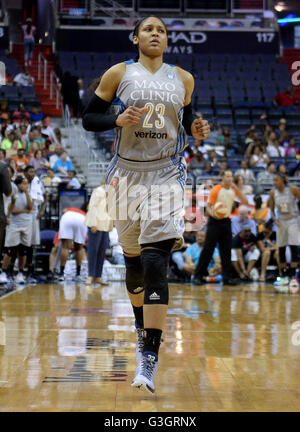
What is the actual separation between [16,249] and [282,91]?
1404 cm

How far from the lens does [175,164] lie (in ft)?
12.6

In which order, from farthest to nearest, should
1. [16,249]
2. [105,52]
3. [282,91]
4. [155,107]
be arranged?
[105,52] < [282,91] < [16,249] < [155,107]

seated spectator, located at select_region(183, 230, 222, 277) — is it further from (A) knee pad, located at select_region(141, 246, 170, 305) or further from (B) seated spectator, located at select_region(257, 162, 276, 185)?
(A) knee pad, located at select_region(141, 246, 170, 305)

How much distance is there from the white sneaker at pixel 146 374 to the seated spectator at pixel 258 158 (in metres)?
13.7

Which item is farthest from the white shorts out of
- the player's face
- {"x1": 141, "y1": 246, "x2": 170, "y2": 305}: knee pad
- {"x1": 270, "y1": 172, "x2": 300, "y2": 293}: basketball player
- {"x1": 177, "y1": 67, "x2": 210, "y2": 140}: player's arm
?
{"x1": 141, "y1": 246, "x2": 170, "y2": 305}: knee pad

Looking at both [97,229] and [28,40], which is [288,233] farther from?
[28,40]

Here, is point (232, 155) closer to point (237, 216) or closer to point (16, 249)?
point (237, 216)

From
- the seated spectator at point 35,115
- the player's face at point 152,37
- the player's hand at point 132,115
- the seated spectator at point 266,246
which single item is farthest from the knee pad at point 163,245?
the seated spectator at point 35,115

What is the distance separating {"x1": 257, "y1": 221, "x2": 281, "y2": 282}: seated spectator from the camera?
1288 centimetres

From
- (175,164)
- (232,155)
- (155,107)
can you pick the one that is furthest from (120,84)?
(232,155)

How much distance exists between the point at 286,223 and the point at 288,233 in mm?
170

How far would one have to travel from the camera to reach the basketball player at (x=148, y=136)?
11.9 ft

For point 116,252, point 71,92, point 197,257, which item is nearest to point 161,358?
point 197,257

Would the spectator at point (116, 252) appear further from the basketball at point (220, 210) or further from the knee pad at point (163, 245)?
the knee pad at point (163, 245)
